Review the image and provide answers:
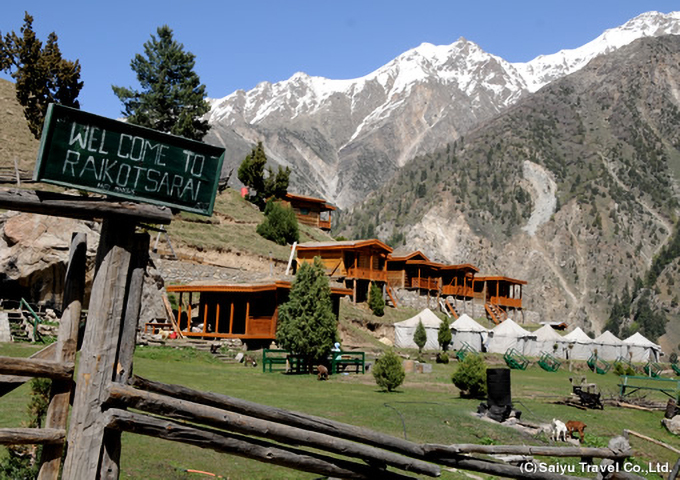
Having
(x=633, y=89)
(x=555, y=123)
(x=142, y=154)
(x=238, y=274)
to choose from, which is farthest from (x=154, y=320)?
(x=633, y=89)

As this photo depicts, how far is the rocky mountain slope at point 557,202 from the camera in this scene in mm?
132375

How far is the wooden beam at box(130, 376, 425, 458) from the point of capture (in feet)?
20.4

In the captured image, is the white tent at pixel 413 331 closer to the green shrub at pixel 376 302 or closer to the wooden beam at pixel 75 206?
the green shrub at pixel 376 302

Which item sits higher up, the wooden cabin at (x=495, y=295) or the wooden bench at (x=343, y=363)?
the wooden cabin at (x=495, y=295)

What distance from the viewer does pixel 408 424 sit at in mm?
15711

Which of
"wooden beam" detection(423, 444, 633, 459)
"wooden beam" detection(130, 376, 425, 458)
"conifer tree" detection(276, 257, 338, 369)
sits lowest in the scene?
"wooden beam" detection(423, 444, 633, 459)

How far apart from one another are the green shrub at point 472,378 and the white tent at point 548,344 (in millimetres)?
32852

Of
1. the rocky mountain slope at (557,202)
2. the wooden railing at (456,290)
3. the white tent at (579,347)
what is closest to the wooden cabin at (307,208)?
the wooden railing at (456,290)

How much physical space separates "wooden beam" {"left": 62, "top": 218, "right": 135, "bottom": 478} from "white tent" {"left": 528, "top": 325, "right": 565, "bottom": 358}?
51.2m

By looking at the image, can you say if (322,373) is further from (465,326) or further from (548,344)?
(548,344)

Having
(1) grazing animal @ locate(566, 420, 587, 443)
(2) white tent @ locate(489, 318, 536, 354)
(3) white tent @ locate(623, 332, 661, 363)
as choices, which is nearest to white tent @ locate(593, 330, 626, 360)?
(3) white tent @ locate(623, 332, 661, 363)

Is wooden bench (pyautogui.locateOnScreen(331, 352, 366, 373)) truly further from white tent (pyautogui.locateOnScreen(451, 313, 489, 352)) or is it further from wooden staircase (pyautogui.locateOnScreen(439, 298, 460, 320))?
wooden staircase (pyautogui.locateOnScreen(439, 298, 460, 320))

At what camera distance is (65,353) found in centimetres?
594

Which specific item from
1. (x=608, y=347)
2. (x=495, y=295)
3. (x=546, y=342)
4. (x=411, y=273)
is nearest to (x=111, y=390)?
(x=546, y=342)
